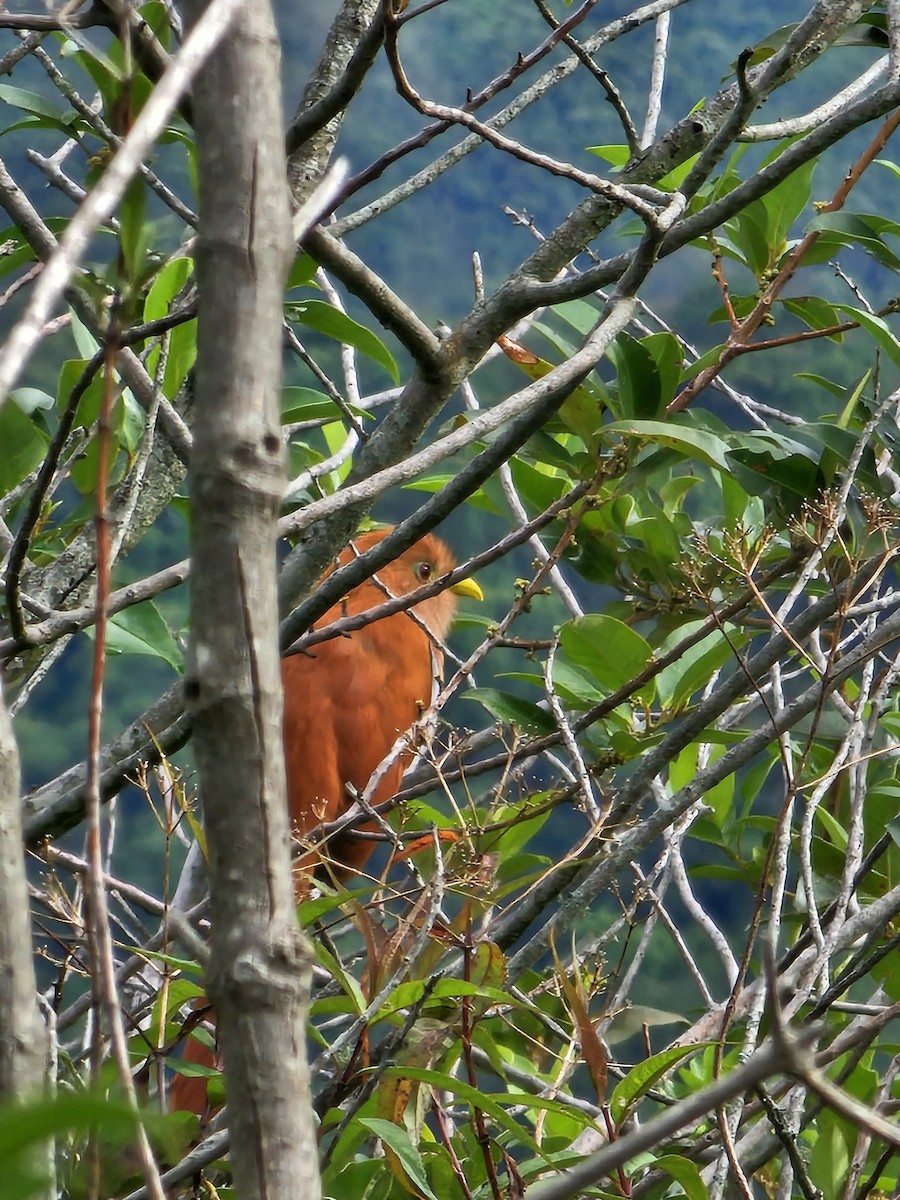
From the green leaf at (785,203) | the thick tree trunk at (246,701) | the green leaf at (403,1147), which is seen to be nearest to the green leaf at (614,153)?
the green leaf at (785,203)

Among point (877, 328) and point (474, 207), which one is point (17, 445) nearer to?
point (877, 328)

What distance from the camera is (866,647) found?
1208mm

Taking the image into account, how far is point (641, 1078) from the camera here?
0.92m

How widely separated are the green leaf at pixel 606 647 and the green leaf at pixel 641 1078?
50 cm

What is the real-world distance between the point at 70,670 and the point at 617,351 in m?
2.75

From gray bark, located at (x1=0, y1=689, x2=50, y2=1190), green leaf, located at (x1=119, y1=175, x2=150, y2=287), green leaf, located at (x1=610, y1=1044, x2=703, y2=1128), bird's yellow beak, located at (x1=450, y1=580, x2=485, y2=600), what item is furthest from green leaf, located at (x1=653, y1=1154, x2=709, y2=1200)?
bird's yellow beak, located at (x1=450, y1=580, x2=485, y2=600)

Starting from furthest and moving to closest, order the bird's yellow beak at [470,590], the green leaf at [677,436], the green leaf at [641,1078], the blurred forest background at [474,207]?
the blurred forest background at [474,207], the bird's yellow beak at [470,590], the green leaf at [677,436], the green leaf at [641,1078]

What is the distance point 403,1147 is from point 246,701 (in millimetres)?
644

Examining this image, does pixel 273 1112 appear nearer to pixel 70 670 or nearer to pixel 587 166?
pixel 70 670

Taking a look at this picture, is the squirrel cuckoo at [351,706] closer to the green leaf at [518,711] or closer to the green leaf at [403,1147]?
the green leaf at [518,711]

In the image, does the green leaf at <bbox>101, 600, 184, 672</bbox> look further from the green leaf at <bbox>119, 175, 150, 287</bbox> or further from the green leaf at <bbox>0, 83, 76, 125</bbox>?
the green leaf at <bbox>119, 175, 150, 287</bbox>

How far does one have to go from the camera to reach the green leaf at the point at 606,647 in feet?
4.40

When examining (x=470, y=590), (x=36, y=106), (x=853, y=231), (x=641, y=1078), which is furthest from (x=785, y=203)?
(x=470, y=590)

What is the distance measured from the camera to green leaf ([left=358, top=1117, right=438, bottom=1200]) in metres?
0.92
